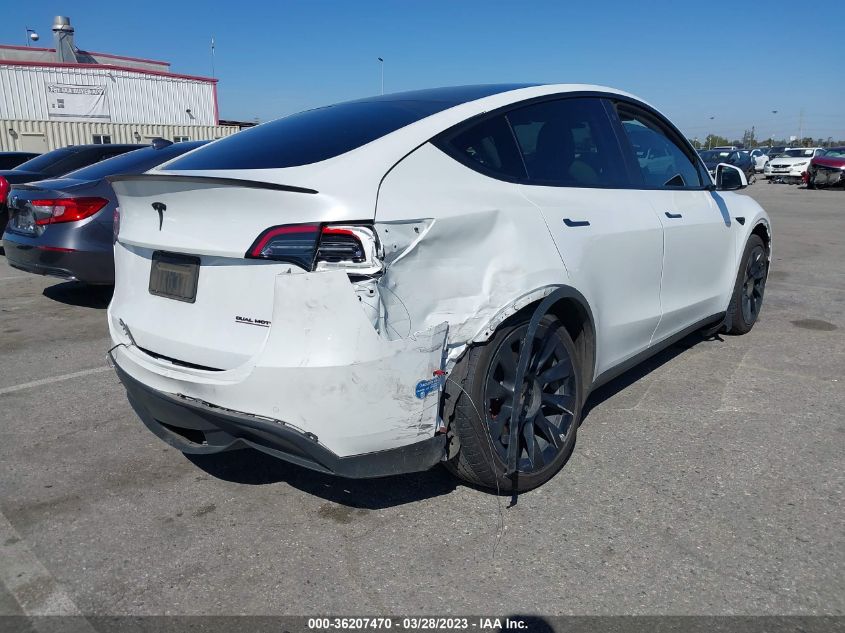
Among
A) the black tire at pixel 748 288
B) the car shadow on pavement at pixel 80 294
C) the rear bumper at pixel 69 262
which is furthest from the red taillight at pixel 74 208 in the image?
the black tire at pixel 748 288

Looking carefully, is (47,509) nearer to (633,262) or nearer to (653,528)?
(653,528)

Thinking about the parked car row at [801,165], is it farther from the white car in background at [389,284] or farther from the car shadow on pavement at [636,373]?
the white car in background at [389,284]

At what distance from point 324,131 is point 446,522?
1.75 meters

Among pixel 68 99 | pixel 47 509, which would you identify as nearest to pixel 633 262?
pixel 47 509

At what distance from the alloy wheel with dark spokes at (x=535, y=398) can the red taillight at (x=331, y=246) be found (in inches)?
28.3

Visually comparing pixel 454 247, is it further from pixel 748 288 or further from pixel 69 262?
pixel 69 262

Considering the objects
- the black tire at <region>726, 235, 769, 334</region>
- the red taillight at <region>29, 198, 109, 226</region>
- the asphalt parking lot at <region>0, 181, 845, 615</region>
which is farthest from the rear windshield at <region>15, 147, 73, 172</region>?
the black tire at <region>726, 235, 769, 334</region>

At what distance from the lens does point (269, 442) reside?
2.53 metres

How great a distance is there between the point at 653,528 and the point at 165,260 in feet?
7.33

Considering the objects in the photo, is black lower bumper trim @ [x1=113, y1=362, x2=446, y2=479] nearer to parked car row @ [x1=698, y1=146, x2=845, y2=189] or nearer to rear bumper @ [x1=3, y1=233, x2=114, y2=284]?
rear bumper @ [x1=3, y1=233, x2=114, y2=284]

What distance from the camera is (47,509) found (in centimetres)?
300

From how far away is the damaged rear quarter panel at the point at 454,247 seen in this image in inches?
97.3

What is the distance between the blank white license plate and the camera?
2.68 meters

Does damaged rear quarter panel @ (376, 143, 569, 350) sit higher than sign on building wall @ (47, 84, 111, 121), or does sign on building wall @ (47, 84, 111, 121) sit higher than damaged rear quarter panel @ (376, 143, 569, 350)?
sign on building wall @ (47, 84, 111, 121)
